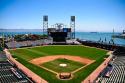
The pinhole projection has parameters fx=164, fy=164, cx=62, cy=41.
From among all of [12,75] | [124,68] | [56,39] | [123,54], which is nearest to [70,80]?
[12,75]

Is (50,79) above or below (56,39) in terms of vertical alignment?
below

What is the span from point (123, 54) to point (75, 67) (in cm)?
2614

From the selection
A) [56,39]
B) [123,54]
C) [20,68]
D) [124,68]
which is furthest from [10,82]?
[56,39]

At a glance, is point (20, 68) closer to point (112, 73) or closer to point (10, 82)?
point (10, 82)

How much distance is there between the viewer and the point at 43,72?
37.9 meters

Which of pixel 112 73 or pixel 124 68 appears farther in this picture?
pixel 124 68

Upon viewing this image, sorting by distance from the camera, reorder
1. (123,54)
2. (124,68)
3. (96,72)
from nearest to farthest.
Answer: (96,72)
(124,68)
(123,54)

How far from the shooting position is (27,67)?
42250 millimetres

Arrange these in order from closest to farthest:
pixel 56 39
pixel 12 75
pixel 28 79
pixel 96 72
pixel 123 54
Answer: pixel 28 79
pixel 12 75
pixel 96 72
pixel 123 54
pixel 56 39

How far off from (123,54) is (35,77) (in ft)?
125

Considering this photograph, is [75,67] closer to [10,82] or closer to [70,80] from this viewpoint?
[70,80]

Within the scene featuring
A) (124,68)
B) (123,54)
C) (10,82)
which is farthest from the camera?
(123,54)

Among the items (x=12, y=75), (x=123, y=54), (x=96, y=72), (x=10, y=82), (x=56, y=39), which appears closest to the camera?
(x=10, y=82)

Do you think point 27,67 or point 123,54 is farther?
point 123,54
